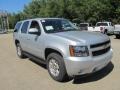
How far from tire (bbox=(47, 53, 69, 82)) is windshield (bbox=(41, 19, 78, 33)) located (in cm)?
98

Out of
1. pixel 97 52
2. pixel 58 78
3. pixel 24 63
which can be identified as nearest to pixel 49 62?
pixel 58 78

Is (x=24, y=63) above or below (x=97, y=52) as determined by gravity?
below

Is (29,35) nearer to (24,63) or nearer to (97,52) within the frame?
(24,63)

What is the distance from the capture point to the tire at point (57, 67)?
18.9ft

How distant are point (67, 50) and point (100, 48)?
38.0 inches

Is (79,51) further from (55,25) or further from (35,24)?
(35,24)

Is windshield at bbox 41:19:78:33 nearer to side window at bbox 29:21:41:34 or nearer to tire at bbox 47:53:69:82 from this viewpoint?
side window at bbox 29:21:41:34

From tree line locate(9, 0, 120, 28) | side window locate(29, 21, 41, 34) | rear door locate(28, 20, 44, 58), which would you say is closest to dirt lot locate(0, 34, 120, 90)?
rear door locate(28, 20, 44, 58)

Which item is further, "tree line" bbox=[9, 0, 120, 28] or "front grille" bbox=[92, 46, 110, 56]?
"tree line" bbox=[9, 0, 120, 28]

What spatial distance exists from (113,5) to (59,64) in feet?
103

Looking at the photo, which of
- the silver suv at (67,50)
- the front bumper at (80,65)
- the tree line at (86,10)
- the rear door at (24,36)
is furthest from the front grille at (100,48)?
the tree line at (86,10)

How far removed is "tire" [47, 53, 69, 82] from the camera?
5762mm

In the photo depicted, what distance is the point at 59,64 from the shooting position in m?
5.80

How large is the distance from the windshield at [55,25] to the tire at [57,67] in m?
0.98
